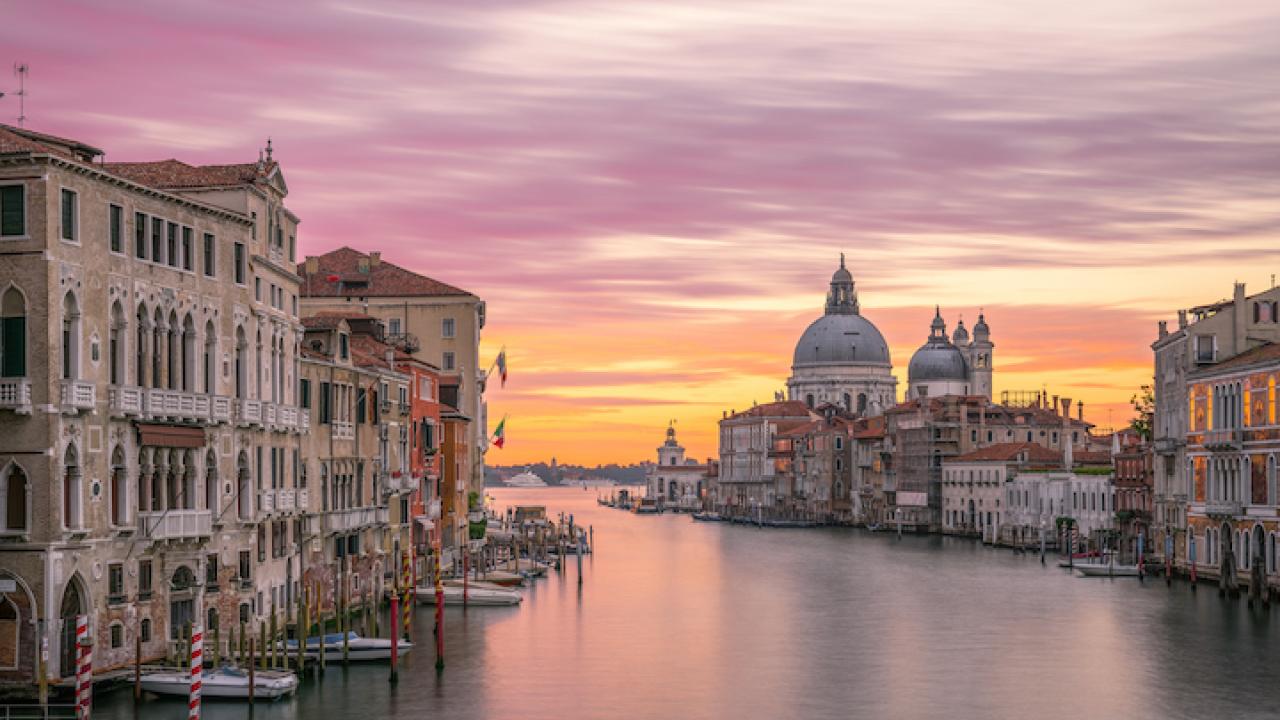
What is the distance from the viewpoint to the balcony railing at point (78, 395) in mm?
27812

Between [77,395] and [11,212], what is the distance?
2990 millimetres

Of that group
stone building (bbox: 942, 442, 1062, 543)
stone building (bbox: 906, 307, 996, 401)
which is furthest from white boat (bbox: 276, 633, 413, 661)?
stone building (bbox: 906, 307, 996, 401)

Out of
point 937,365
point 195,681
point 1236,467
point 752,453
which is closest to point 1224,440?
A: point 1236,467

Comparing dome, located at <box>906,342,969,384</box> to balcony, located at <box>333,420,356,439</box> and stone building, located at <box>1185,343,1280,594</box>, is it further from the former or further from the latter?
balcony, located at <box>333,420,356,439</box>

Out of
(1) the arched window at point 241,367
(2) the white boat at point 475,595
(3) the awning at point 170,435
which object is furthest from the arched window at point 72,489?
(2) the white boat at point 475,595

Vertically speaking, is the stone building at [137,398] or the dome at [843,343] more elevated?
the dome at [843,343]

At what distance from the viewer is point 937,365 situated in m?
154

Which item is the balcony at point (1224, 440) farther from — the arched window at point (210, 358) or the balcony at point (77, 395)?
the balcony at point (77, 395)

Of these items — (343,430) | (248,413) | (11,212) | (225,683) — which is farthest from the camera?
(343,430)

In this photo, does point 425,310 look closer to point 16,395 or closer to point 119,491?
point 119,491

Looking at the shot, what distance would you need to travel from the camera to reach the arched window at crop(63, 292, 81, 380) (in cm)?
2811

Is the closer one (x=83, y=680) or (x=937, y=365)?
(x=83, y=680)

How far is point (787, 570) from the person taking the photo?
7331cm

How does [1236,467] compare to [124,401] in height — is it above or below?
below
